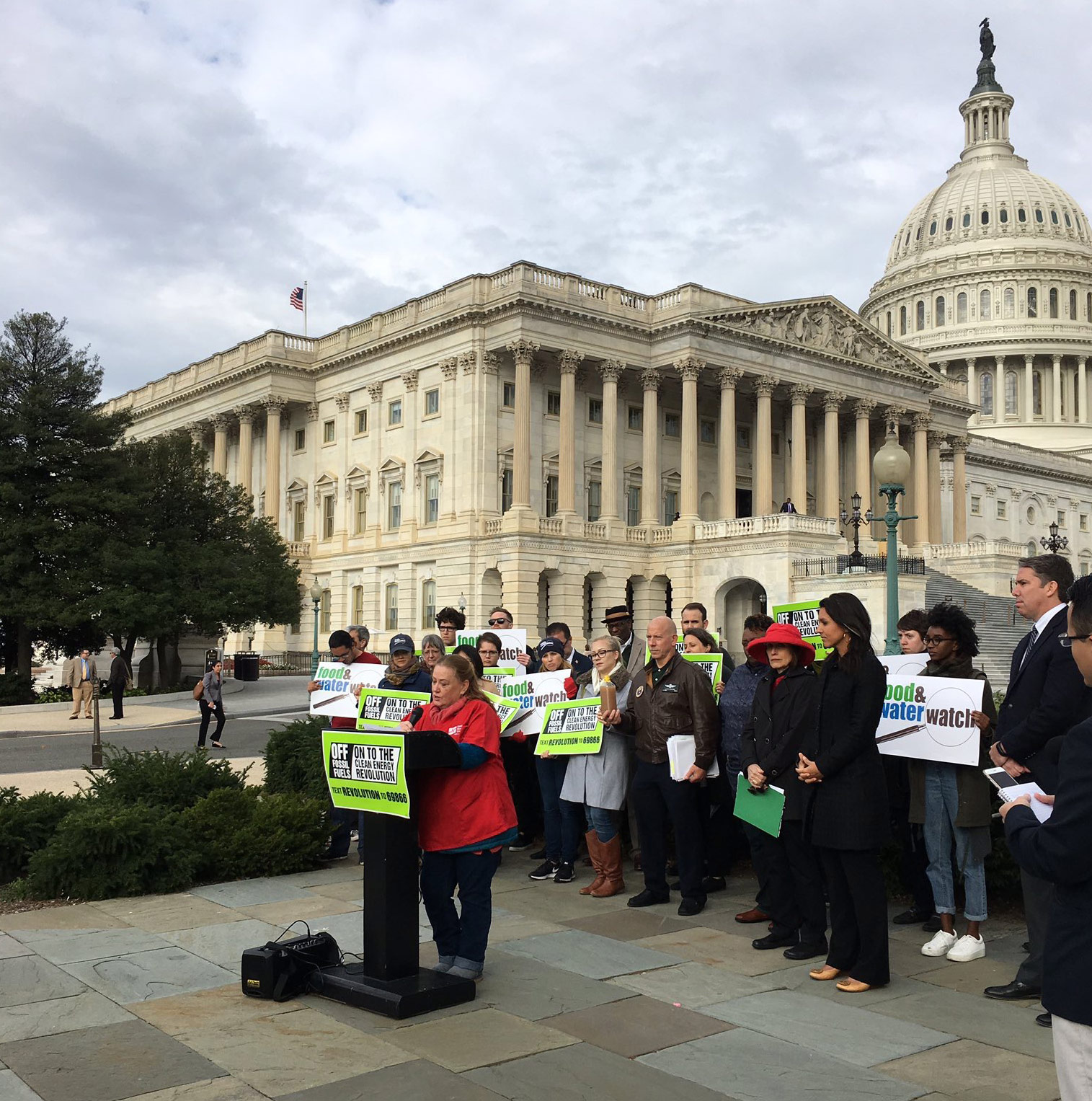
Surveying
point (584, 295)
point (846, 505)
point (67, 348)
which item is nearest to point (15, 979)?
point (67, 348)

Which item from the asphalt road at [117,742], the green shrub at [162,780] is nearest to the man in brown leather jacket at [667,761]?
the green shrub at [162,780]

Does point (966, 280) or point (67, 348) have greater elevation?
point (966, 280)

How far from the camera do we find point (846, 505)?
7625 centimetres

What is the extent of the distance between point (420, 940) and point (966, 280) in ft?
415

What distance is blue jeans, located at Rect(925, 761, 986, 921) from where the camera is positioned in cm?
929

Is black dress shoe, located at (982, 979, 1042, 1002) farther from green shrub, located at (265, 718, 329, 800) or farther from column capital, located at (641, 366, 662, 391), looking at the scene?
column capital, located at (641, 366, 662, 391)

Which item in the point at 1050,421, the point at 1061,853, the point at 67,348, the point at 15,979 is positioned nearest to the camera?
the point at 1061,853

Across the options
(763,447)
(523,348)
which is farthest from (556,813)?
(763,447)

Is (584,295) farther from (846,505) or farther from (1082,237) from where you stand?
(1082,237)

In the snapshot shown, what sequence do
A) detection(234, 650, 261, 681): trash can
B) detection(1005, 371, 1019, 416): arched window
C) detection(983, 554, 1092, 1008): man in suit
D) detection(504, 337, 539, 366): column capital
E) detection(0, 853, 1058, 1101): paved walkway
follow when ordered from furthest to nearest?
detection(1005, 371, 1019, 416): arched window, detection(504, 337, 539, 366): column capital, detection(234, 650, 261, 681): trash can, detection(983, 554, 1092, 1008): man in suit, detection(0, 853, 1058, 1101): paved walkway

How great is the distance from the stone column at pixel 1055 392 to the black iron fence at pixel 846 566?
2848 inches

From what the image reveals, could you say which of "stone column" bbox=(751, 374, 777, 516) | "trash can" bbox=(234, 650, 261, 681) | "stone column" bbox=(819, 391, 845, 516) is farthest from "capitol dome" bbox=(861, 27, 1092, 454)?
"trash can" bbox=(234, 650, 261, 681)

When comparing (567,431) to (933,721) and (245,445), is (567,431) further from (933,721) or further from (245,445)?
A: (933,721)

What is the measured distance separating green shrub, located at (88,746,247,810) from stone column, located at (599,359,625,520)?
51.9m
